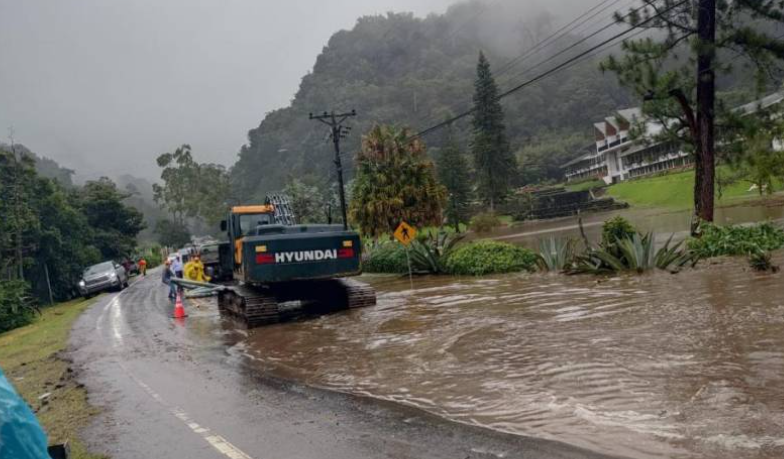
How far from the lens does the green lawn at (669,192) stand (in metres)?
48.2

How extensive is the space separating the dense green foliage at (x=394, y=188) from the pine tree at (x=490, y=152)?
3778 cm

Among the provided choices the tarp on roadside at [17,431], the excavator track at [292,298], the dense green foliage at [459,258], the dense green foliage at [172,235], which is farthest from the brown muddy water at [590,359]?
the dense green foliage at [172,235]

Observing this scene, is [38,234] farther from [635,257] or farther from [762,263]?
[762,263]

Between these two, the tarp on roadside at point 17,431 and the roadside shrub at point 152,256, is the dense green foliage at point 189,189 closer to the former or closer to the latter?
the roadside shrub at point 152,256

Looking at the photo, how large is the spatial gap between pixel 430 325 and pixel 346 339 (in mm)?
1513

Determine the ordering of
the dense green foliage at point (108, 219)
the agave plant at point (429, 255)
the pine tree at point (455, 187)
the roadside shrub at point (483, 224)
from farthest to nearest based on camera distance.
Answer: the pine tree at point (455, 187), the roadside shrub at point (483, 224), the dense green foliage at point (108, 219), the agave plant at point (429, 255)

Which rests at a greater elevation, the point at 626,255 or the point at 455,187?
the point at 455,187

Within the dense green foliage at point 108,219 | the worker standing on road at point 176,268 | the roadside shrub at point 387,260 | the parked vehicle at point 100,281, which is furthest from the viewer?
the dense green foliage at point 108,219

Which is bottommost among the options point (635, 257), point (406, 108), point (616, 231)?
point (635, 257)

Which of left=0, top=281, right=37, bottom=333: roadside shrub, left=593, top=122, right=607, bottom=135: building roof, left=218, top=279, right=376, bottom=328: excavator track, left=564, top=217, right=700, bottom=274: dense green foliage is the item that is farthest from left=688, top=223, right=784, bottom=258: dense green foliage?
left=593, top=122, right=607, bottom=135: building roof

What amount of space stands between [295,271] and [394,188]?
14.1 m

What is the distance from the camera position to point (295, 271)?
13.3 m

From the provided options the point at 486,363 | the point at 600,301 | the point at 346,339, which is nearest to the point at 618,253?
the point at 600,301

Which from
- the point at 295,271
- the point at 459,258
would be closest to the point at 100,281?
the point at 459,258
